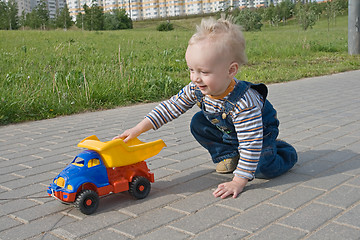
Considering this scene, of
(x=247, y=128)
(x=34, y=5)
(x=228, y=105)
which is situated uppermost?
(x=34, y=5)

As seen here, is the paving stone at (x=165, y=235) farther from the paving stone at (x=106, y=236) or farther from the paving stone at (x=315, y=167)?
the paving stone at (x=315, y=167)

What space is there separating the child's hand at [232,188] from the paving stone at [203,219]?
0.18 metres

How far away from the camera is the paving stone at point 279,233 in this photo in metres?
2.23

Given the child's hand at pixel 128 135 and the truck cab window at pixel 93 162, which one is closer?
the truck cab window at pixel 93 162

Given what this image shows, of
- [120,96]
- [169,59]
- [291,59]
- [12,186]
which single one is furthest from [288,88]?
[12,186]

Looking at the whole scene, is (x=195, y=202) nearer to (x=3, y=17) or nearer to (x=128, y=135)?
(x=128, y=135)

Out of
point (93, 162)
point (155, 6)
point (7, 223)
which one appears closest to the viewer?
point (7, 223)

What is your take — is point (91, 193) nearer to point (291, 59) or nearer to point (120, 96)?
point (120, 96)

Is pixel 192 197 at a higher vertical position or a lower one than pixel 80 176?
lower

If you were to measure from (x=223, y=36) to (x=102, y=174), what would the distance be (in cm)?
116

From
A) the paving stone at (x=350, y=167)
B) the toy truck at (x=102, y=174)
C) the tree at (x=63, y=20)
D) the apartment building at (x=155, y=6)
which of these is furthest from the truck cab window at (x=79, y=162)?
the apartment building at (x=155, y=6)

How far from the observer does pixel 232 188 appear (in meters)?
2.86

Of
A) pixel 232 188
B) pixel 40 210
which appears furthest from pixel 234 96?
pixel 40 210

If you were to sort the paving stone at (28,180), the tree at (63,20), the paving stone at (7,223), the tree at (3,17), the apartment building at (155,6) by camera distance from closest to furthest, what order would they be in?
1. the paving stone at (7,223)
2. the paving stone at (28,180)
3. the tree at (3,17)
4. the tree at (63,20)
5. the apartment building at (155,6)
